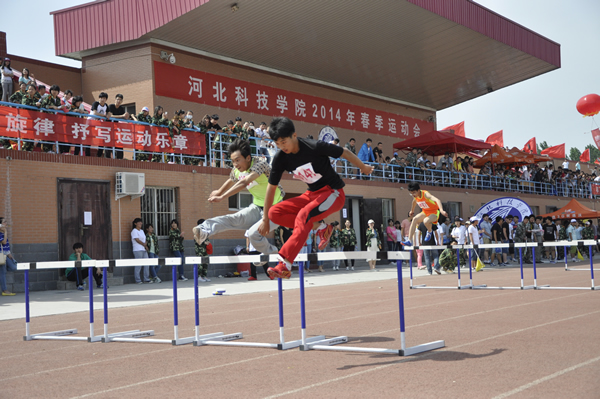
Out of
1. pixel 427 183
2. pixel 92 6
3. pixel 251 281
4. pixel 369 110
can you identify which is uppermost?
pixel 92 6

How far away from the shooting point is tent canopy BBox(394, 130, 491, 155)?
3066 cm

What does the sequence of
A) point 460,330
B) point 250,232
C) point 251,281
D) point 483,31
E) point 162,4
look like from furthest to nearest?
point 483,31 < point 162,4 < point 251,281 < point 460,330 < point 250,232

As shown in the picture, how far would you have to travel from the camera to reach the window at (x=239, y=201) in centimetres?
2309

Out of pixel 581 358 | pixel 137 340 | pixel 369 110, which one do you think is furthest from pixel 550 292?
pixel 369 110

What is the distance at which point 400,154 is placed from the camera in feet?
129

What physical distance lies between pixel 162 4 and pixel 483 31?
15856 millimetres

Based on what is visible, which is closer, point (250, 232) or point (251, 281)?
point (250, 232)

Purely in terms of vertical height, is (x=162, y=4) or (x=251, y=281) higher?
(x=162, y=4)

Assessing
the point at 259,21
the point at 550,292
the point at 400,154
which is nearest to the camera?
the point at 550,292

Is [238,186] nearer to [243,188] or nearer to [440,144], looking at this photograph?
[243,188]

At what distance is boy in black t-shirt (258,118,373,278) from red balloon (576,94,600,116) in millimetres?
25846

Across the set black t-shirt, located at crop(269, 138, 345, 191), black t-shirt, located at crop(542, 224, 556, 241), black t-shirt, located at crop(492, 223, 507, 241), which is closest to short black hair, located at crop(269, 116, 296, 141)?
black t-shirt, located at crop(269, 138, 345, 191)

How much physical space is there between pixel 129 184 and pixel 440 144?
17.7 metres

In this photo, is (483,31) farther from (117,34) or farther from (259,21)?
(117,34)
